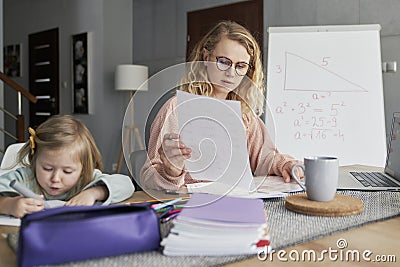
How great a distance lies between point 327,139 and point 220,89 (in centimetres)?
Result: 174

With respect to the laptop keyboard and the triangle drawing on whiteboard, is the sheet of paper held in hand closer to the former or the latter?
the laptop keyboard

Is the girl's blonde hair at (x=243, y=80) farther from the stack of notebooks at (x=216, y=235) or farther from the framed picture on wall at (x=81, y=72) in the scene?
the framed picture on wall at (x=81, y=72)

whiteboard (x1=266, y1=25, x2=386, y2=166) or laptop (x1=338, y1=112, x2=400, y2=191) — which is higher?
whiteboard (x1=266, y1=25, x2=386, y2=166)

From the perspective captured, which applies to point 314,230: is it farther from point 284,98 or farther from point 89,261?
point 284,98

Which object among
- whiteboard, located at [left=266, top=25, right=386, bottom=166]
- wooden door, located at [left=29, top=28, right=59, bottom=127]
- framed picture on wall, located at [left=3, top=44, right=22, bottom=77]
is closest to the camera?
whiteboard, located at [left=266, top=25, right=386, bottom=166]

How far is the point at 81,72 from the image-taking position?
529 centimetres

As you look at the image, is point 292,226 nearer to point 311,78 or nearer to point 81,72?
point 311,78

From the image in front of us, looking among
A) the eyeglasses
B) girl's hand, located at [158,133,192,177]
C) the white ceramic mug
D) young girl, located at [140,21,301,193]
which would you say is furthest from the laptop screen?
girl's hand, located at [158,133,192,177]

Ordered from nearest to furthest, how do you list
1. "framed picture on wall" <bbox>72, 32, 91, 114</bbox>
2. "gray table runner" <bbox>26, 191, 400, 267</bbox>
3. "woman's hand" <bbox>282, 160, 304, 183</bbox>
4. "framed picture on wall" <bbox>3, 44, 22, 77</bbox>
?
1. "gray table runner" <bbox>26, 191, 400, 267</bbox>
2. "woman's hand" <bbox>282, 160, 304, 183</bbox>
3. "framed picture on wall" <bbox>72, 32, 91, 114</bbox>
4. "framed picture on wall" <bbox>3, 44, 22, 77</bbox>

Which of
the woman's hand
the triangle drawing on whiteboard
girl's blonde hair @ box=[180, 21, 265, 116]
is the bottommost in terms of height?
the woman's hand

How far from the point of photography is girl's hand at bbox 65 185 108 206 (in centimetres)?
91

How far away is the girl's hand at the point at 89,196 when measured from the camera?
2.99 ft

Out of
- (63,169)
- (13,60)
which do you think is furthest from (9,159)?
(13,60)

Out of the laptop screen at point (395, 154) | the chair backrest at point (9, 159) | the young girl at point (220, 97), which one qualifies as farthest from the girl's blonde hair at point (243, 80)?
the chair backrest at point (9, 159)
